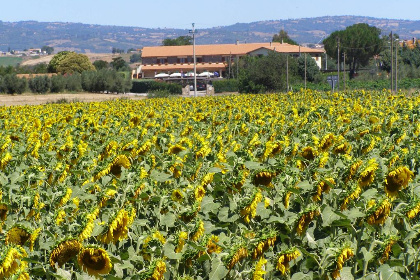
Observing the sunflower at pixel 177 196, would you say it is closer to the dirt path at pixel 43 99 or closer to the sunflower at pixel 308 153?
the sunflower at pixel 308 153

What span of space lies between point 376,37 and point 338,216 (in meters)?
112

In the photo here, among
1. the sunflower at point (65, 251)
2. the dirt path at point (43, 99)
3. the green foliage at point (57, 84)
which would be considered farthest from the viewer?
the green foliage at point (57, 84)

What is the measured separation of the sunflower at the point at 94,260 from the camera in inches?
135

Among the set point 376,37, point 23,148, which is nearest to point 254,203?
point 23,148

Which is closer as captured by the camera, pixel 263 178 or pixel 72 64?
pixel 263 178

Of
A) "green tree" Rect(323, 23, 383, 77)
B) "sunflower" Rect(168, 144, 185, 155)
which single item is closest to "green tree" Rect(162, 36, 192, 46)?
"green tree" Rect(323, 23, 383, 77)

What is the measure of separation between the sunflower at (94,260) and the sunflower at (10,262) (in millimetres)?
277

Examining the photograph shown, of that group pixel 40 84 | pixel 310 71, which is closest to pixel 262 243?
pixel 40 84

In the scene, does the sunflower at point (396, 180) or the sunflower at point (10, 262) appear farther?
the sunflower at point (396, 180)

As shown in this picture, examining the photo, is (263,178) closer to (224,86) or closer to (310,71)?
(224,86)

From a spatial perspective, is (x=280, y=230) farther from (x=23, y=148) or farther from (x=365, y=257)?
(x=23, y=148)

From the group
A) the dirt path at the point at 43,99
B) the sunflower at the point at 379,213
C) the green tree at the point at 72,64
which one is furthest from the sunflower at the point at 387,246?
the green tree at the point at 72,64

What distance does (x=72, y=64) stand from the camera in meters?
87.0

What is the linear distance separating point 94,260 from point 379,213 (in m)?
1.64
